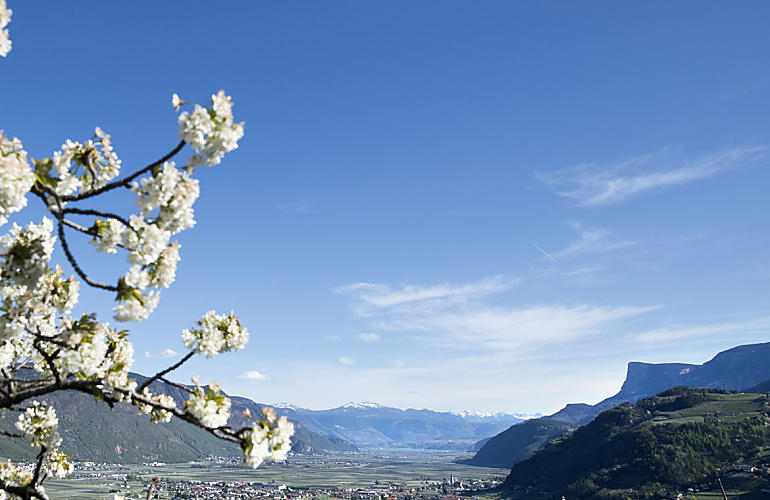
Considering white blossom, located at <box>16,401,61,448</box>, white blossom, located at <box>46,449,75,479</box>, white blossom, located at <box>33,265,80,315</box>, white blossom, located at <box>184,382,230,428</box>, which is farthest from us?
white blossom, located at <box>46,449,75,479</box>

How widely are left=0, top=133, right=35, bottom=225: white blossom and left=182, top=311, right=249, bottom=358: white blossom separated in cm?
192

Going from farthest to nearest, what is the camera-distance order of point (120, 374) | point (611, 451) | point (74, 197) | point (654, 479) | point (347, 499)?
point (347, 499) → point (611, 451) → point (654, 479) → point (120, 374) → point (74, 197)

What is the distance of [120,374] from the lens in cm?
462

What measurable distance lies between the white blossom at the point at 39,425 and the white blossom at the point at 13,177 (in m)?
3.17

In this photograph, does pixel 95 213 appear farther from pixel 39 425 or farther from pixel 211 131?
pixel 39 425

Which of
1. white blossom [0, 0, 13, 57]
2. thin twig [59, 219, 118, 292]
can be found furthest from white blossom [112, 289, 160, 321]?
white blossom [0, 0, 13, 57]

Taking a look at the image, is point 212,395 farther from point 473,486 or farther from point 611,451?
point 473,486

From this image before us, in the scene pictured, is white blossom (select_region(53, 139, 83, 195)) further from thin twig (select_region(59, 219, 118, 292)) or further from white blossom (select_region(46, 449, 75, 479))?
white blossom (select_region(46, 449, 75, 479))

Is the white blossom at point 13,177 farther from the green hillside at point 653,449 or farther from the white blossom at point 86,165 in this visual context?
the green hillside at point 653,449

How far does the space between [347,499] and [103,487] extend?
101 metres

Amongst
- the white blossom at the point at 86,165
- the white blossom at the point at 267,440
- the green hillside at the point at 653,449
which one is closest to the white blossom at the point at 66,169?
the white blossom at the point at 86,165

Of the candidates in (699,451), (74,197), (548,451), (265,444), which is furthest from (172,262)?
(548,451)

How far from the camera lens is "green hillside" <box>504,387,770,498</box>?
397ft

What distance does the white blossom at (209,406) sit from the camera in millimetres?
4488
